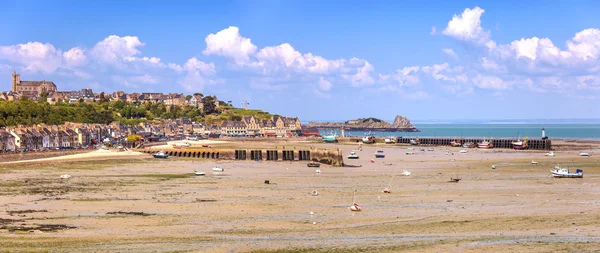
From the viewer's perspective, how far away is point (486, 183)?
53875 millimetres

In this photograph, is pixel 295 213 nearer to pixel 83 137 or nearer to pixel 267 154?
pixel 267 154

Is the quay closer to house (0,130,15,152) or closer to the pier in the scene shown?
house (0,130,15,152)

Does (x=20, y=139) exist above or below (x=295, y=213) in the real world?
above

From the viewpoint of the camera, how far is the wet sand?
93.3 feet

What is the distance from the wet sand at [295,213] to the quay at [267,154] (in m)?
20.1

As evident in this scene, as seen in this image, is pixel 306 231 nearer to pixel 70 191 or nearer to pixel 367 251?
pixel 367 251

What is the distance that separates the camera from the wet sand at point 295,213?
28438 millimetres

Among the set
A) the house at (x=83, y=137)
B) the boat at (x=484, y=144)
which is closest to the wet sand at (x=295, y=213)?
the house at (x=83, y=137)

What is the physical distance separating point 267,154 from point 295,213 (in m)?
54.8

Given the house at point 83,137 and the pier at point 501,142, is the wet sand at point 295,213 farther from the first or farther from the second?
the house at point 83,137

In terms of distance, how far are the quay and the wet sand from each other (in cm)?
2014

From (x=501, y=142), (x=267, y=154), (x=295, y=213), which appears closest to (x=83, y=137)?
(x=267, y=154)

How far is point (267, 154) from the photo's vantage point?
91.3 metres

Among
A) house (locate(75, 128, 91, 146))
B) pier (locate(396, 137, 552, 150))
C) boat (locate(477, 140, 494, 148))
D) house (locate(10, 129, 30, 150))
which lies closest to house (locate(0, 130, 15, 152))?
house (locate(10, 129, 30, 150))
